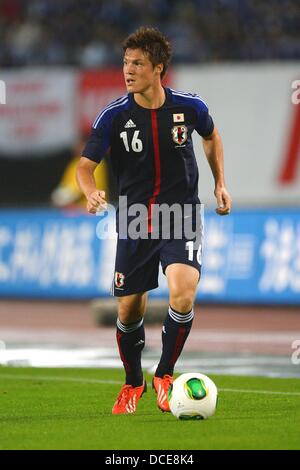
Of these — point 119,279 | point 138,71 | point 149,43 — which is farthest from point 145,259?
point 149,43

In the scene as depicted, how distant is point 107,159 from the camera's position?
24.2 m

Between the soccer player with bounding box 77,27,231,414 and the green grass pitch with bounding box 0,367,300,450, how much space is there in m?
0.51

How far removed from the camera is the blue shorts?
9.66 meters

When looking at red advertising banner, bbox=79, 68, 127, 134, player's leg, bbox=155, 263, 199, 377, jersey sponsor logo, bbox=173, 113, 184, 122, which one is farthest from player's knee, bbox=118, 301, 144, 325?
red advertising banner, bbox=79, 68, 127, 134

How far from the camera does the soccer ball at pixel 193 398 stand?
917cm

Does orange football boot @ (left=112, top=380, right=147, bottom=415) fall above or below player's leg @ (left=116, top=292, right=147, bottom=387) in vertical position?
below

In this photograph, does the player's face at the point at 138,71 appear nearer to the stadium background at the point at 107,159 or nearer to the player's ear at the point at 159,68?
the player's ear at the point at 159,68

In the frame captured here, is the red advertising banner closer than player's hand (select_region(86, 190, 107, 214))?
No

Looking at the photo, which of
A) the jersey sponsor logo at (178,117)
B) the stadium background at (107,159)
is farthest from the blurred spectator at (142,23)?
the jersey sponsor logo at (178,117)

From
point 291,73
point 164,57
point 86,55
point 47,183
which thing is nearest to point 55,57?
point 86,55

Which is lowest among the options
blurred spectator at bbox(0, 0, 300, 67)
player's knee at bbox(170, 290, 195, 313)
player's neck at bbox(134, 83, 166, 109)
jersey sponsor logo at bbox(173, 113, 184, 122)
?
player's knee at bbox(170, 290, 195, 313)

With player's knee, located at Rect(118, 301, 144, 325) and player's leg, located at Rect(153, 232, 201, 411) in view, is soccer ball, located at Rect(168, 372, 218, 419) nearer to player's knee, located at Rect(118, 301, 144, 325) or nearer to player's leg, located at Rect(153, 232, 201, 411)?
player's leg, located at Rect(153, 232, 201, 411)

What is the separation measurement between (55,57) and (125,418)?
16930mm

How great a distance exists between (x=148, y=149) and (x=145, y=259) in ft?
2.65
